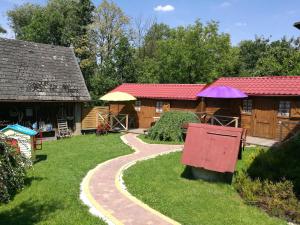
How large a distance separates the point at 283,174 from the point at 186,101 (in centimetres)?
1253

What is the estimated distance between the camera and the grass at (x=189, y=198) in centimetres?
771

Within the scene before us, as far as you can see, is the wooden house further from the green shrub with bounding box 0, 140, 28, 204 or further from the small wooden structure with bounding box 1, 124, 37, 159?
the green shrub with bounding box 0, 140, 28, 204

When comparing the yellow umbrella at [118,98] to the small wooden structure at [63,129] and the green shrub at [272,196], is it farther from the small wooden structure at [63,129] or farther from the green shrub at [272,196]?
the green shrub at [272,196]

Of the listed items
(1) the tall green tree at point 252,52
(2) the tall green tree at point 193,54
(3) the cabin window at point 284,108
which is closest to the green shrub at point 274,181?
(3) the cabin window at point 284,108

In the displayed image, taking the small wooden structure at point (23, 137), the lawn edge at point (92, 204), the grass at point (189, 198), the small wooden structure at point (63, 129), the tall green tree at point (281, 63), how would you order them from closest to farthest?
the lawn edge at point (92, 204)
the grass at point (189, 198)
the small wooden structure at point (23, 137)
the small wooden structure at point (63, 129)
the tall green tree at point (281, 63)

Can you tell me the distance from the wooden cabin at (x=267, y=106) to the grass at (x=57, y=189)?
24.9 feet

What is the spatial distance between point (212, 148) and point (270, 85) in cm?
988

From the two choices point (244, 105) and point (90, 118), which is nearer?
point (244, 105)

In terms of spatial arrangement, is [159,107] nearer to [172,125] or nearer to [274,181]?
[172,125]

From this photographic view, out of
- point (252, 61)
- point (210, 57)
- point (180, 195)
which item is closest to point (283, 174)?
point (180, 195)

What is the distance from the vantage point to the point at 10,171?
28.6 ft

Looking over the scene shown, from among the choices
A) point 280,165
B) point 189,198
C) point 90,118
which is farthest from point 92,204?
point 90,118

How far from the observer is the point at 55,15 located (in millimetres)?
37219

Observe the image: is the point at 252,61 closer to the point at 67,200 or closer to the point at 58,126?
the point at 58,126
